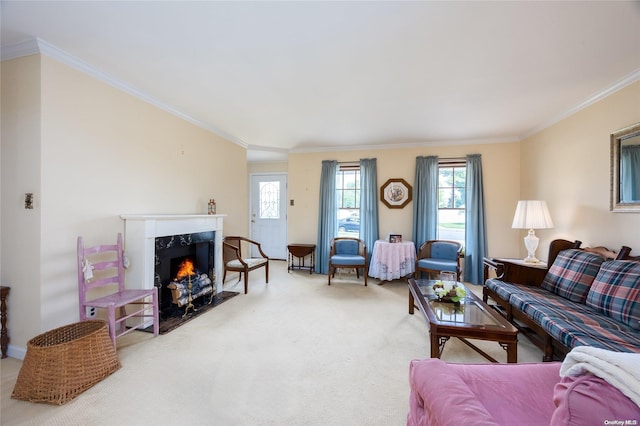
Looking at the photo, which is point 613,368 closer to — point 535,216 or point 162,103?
point 535,216

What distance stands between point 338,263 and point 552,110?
3.52m

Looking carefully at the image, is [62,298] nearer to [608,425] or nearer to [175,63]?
[175,63]

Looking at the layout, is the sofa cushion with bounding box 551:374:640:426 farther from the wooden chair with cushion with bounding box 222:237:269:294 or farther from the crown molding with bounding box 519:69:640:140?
the wooden chair with cushion with bounding box 222:237:269:294

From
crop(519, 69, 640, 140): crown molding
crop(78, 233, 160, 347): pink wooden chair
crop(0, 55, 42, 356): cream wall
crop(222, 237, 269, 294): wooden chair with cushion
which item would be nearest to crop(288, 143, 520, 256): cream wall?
crop(519, 69, 640, 140): crown molding

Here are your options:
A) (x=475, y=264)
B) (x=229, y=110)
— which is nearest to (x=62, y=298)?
(x=229, y=110)

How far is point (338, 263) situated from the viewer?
4418 mm

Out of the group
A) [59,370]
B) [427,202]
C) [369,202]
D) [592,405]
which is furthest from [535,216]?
[59,370]

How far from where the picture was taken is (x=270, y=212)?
6.54 meters

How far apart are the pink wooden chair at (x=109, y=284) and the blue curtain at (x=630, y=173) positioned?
4.58m

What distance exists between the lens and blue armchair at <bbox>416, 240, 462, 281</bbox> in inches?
160

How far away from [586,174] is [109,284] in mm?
5233

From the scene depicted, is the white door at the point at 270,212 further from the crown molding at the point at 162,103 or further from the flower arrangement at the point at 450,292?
the flower arrangement at the point at 450,292

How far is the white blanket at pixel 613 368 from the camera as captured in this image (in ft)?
2.16

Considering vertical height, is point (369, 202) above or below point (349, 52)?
below
